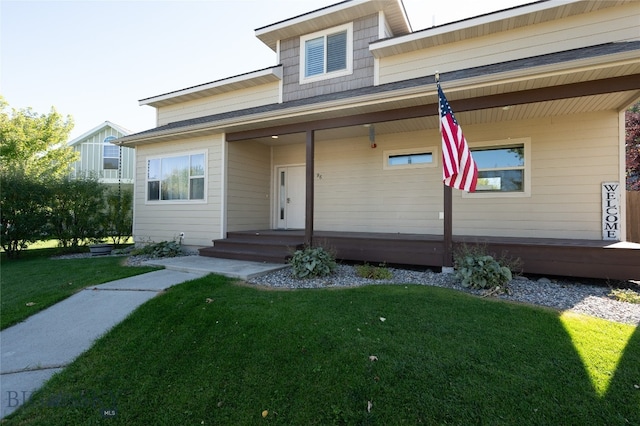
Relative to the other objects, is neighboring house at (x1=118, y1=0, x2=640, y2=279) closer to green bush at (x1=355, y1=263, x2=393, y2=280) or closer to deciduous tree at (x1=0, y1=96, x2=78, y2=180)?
green bush at (x1=355, y1=263, x2=393, y2=280)

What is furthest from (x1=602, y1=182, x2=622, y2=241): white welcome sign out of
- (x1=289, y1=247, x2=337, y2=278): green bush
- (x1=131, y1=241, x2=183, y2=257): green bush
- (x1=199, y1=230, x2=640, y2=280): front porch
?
(x1=131, y1=241, x2=183, y2=257): green bush

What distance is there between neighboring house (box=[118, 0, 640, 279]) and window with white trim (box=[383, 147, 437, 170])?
26mm

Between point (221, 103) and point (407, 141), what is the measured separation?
18.4 feet

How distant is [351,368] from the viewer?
2484 mm

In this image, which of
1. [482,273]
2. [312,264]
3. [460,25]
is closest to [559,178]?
[482,273]

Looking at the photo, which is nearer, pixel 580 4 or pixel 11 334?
pixel 11 334

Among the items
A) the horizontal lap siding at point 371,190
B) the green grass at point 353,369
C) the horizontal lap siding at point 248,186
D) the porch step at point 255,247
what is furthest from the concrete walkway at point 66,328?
the horizontal lap siding at point 371,190

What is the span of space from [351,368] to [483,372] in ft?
3.41

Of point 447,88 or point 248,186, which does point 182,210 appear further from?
point 447,88

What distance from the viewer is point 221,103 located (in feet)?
29.9

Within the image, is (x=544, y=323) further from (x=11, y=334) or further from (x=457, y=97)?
(x=11, y=334)

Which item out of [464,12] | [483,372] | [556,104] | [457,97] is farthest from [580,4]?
[483,372]

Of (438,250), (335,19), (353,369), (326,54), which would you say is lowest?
(353,369)

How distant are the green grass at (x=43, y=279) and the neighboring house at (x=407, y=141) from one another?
1.99 metres
